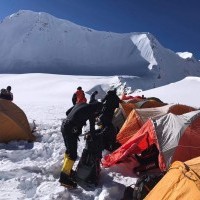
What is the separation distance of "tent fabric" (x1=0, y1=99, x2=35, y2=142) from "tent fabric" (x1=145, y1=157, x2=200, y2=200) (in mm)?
5511

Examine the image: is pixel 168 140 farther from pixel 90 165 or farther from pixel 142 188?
pixel 142 188

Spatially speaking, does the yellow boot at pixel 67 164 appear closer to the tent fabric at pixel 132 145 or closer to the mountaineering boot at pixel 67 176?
the mountaineering boot at pixel 67 176

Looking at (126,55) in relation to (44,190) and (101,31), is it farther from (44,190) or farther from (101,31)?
(44,190)

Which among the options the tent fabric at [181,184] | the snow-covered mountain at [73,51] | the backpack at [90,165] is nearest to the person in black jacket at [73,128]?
the backpack at [90,165]

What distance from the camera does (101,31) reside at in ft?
557

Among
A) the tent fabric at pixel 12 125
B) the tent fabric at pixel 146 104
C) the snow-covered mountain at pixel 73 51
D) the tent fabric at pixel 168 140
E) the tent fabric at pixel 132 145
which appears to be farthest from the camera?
the snow-covered mountain at pixel 73 51

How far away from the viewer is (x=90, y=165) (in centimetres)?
722

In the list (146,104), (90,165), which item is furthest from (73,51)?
(90,165)

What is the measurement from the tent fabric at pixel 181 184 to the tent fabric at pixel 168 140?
177 centimetres

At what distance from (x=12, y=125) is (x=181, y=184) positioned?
6.16 meters

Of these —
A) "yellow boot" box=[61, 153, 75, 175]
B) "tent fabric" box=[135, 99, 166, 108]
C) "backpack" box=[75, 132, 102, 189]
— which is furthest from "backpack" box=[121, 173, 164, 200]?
"tent fabric" box=[135, 99, 166, 108]

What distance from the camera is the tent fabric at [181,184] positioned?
494cm

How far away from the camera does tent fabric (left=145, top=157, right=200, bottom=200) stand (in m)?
4.94

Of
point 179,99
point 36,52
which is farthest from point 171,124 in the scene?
point 36,52
